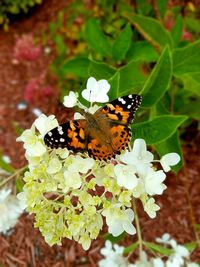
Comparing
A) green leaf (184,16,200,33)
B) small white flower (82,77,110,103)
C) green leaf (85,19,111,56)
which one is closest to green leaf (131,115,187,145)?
small white flower (82,77,110,103)

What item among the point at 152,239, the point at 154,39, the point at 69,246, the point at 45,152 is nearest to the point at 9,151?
the point at 69,246

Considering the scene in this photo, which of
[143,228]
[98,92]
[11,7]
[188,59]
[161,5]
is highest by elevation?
[11,7]

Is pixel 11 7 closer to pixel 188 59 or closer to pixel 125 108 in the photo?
pixel 188 59

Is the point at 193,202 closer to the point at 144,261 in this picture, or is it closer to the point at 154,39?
the point at 154,39

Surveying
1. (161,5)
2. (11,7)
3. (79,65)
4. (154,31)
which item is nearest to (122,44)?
(154,31)

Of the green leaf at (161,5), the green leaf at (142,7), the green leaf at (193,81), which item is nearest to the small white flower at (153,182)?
the green leaf at (193,81)
